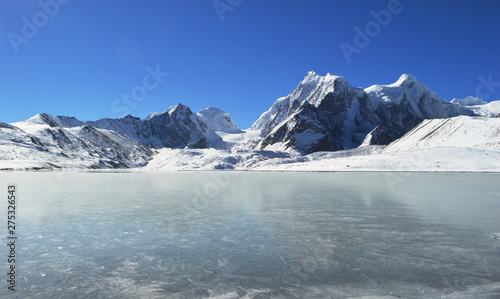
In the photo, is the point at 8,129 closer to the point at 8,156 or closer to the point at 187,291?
the point at 8,156

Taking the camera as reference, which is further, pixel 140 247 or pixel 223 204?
pixel 223 204

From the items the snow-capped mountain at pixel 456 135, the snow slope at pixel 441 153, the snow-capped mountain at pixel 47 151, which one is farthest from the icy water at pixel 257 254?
the snow-capped mountain at pixel 47 151

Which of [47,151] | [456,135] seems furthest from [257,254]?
[47,151]

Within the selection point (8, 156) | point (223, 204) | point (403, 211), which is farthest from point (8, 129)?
point (403, 211)

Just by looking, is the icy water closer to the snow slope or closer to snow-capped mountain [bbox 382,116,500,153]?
the snow slope

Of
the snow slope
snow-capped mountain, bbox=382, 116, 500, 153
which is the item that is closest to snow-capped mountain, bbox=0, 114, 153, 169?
the snow slope

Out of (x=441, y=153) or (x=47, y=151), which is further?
(x=47, y=151)

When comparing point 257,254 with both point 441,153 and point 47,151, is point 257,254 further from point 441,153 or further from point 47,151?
point 47,151

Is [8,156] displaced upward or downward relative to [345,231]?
upward

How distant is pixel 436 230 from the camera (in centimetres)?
1100

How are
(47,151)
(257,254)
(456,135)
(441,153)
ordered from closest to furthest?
(257,254), (441,153), (456,135), (47,151)

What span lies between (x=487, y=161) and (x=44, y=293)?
259 ft

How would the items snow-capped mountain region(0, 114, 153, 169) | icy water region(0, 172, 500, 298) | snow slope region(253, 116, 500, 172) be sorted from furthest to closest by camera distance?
snow-capped mountain region(0, 114, 153, 169)
snow slope region(253, 116, 500, 172)
icy water region(0, 172, 500, 298)

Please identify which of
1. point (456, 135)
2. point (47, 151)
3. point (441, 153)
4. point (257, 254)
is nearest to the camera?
point (257, 254)
